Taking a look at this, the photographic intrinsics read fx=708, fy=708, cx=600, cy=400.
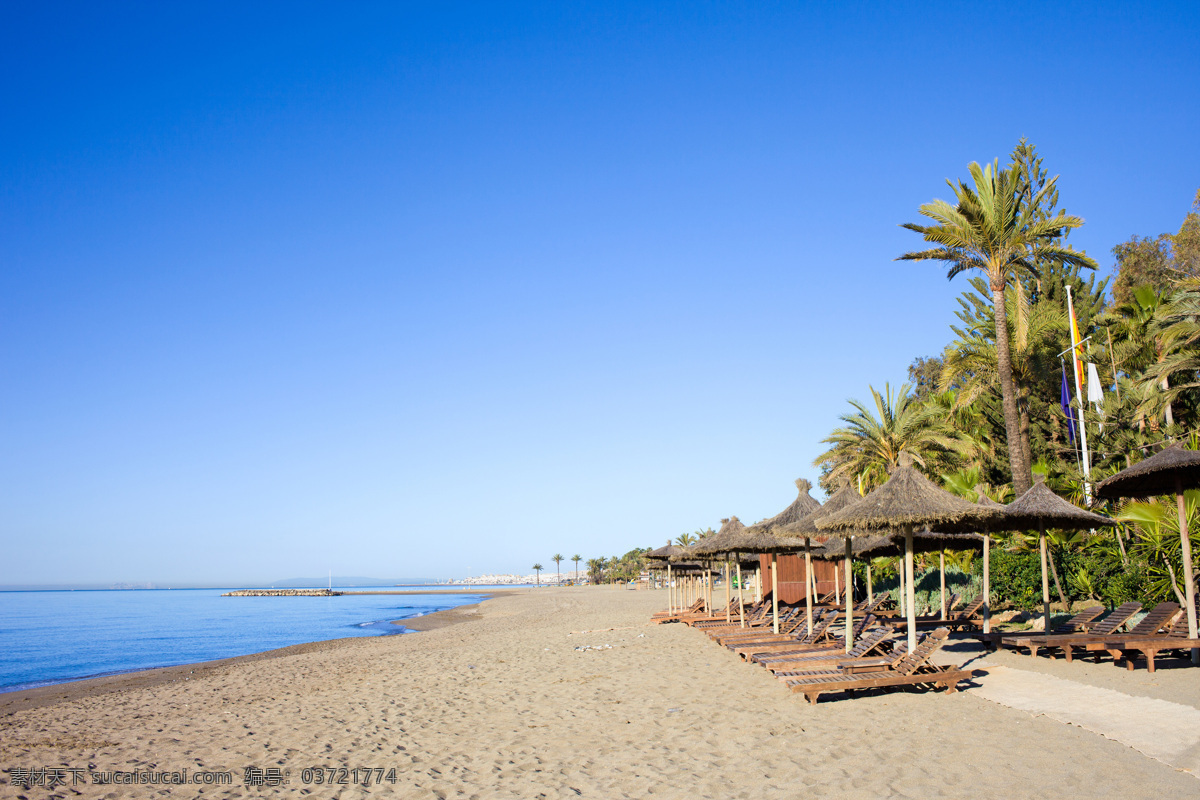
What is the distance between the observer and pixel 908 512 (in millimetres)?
9516

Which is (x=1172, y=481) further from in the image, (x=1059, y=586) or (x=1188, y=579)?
(x=1059, y=586)

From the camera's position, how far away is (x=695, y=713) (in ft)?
28.0

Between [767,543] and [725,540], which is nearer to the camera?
[767,543]

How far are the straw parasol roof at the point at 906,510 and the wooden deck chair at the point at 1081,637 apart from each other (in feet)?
6.62

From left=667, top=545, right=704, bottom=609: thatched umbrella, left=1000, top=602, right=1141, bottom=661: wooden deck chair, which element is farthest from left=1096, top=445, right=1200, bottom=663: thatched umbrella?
left=667, top=545, right=704, bottom=609: thatched umbrella

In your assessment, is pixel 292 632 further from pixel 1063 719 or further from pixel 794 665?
pixel 1063 719

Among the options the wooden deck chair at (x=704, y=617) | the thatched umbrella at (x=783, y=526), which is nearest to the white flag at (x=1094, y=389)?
the thatched umbrella at (x=783, y=526)

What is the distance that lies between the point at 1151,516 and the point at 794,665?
729cm

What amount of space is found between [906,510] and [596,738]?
201 inches

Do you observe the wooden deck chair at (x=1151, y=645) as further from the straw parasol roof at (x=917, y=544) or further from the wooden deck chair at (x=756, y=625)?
the wooden deck chair at (x=756, y=625)

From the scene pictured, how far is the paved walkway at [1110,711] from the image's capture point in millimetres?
6113

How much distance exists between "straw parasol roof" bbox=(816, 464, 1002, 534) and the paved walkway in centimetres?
215

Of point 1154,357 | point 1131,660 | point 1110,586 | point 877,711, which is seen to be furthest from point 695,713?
point 1154,357

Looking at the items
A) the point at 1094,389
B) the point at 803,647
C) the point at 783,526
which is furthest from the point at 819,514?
the point at 1094,389
